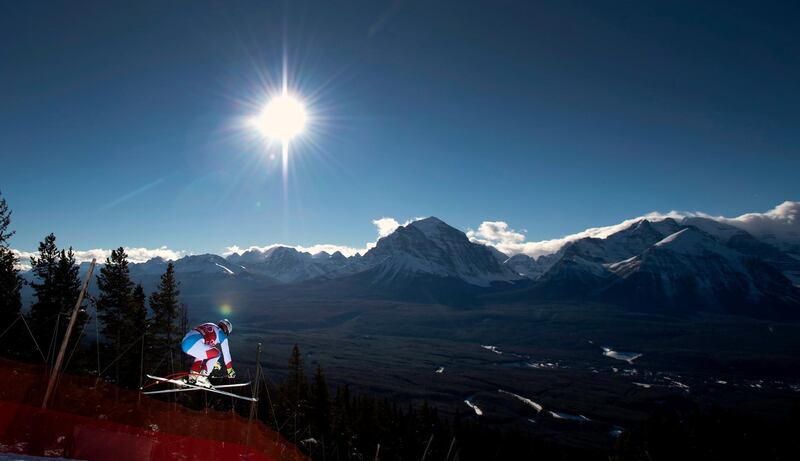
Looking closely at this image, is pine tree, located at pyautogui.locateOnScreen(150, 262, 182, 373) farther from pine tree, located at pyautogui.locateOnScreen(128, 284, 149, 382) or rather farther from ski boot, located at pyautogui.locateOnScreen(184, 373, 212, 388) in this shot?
ski boot, located at pyautogui.locateOnScreen(184, 373, 212, 388)

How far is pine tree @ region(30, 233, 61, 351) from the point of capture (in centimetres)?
3240

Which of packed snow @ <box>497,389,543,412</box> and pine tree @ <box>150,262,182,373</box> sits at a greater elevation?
pine tree @ <box>150,262,182,373</box>

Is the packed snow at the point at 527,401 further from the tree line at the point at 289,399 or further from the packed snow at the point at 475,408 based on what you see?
the tree line at the point at 289,399

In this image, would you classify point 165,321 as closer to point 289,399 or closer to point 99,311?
point 99,311

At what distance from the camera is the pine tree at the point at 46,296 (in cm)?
3240

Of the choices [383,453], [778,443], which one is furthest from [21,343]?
[778,443]

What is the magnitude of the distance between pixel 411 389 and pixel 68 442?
633 ft

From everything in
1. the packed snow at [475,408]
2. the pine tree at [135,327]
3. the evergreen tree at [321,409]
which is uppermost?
the pine tree at [135,327]

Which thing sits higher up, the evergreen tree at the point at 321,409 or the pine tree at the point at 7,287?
the pine tree at the point at 7,287

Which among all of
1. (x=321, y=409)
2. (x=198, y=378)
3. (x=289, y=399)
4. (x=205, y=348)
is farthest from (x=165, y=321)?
(x=198, y=378)

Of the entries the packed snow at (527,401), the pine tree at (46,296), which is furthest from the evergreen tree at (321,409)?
the packed snow at (527,401)

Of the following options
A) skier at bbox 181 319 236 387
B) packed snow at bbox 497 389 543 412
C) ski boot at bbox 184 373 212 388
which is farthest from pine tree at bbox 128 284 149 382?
packed snow at bbox 497 389 543 412

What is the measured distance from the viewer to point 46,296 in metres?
34.2

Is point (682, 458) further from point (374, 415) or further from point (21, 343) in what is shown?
point (21, 343)
